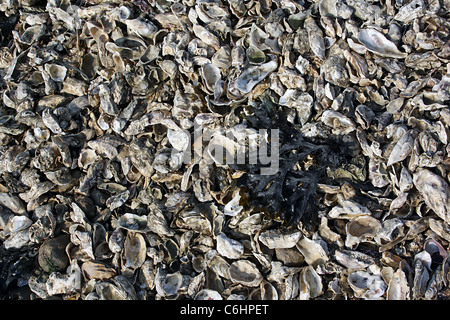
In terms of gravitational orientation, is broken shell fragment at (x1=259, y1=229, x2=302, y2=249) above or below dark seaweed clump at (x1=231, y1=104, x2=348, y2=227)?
below

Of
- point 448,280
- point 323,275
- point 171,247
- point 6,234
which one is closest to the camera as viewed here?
point 448,280

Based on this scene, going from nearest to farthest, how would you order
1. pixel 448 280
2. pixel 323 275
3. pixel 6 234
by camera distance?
1. pixel 448 280
2. pixel 323 275
3. pixel 6 234

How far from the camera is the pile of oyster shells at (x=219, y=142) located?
90.6 inches

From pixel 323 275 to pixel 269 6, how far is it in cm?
205

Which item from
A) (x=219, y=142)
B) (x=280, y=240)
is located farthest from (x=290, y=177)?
(x=219, y=142)

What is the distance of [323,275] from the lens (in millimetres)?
2293

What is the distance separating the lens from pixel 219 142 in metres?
2.62

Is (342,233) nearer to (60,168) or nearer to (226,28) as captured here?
(226,28)

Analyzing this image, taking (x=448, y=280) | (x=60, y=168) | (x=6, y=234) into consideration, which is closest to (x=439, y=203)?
(x=448, y=280)

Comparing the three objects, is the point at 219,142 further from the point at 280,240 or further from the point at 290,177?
the point at 280,240

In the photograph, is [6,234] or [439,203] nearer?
[439,203]

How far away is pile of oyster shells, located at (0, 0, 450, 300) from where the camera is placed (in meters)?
2.30

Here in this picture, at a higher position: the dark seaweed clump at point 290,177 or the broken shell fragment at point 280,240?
the dark seaweed clump at point 290,177

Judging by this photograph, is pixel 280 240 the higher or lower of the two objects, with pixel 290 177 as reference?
lower
